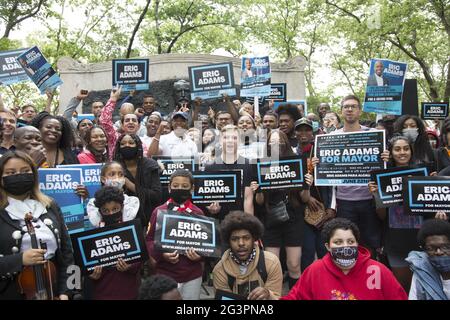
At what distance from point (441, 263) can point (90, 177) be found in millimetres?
3715

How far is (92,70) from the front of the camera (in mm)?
17375

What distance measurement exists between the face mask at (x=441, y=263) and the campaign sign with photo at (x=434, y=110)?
344 inches

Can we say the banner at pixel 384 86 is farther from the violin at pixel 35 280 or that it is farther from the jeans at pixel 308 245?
the violin at pixel 35 280

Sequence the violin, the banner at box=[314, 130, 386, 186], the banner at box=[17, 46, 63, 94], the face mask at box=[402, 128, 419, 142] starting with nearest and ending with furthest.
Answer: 1. the violin
2. the banner at box=[314, 130, 386, 186]
3. the face mask at box=[402, 128, 419, 142]
4. the banner at box=[17, 46, 63, 94]

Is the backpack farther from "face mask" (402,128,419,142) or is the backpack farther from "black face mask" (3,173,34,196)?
"face mask" (402,128,419,142)

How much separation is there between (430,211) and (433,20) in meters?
15.9

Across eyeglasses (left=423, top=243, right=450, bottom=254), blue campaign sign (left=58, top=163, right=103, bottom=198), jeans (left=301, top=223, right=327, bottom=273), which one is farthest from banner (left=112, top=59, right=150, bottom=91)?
eyeglasses (left=423, top=243, right=450, bottom=254)

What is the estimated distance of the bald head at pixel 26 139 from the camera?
5.60m

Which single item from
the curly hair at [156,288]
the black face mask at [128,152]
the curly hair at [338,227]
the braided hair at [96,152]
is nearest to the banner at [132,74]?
the braided hair at [96,152]

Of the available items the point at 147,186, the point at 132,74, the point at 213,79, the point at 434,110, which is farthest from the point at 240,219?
the point at 434,110

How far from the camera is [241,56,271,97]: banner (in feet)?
33.5

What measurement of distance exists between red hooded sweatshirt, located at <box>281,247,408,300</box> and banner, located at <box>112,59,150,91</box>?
23.9 feet
